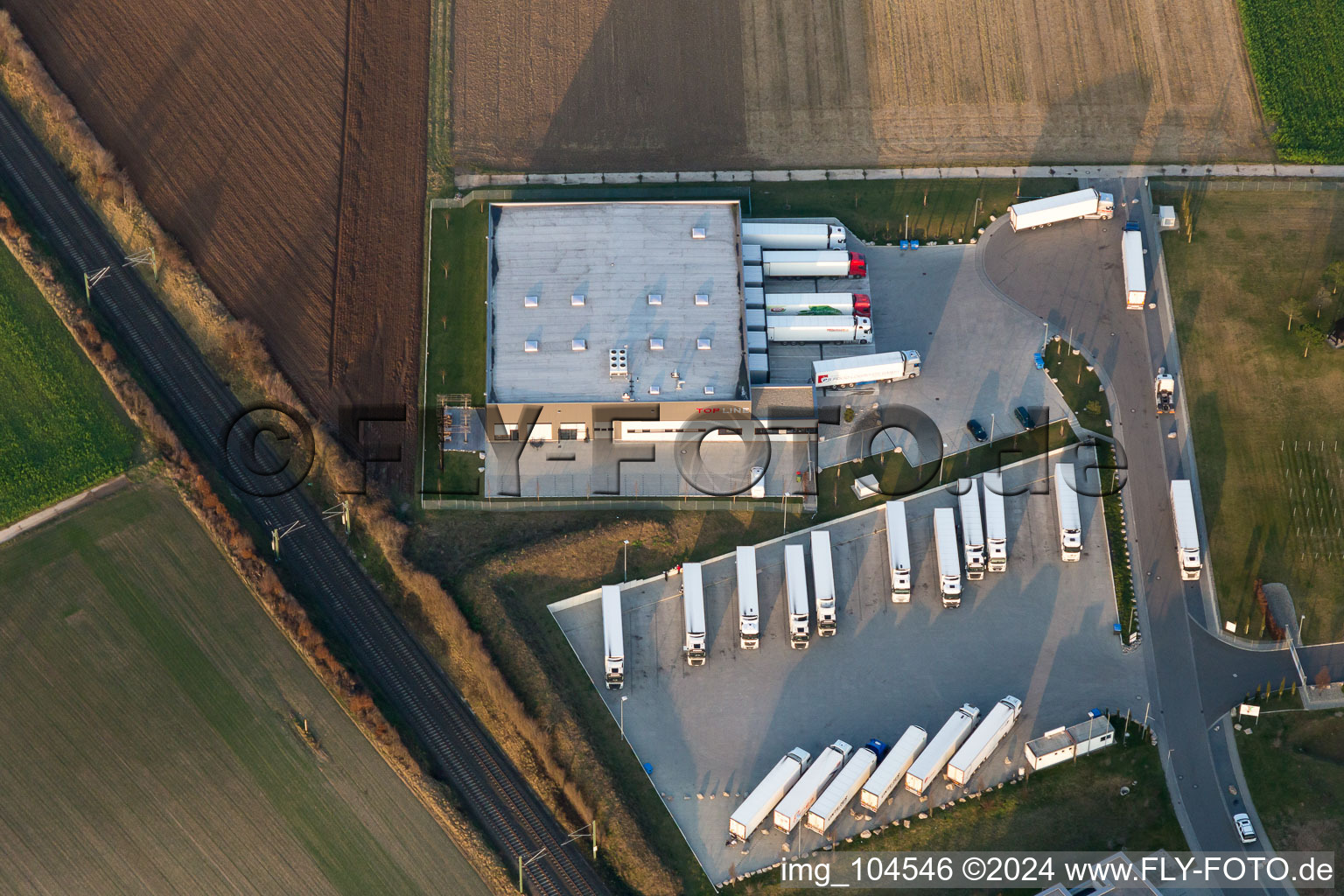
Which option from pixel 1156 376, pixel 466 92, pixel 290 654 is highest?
pixel 466 92

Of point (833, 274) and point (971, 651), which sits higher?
point (833, 274)

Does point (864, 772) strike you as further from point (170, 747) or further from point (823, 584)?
point (170, 747)

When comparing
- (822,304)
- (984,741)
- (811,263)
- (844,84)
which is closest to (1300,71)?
(844,84)

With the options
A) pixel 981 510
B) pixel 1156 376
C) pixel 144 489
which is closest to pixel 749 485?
pixel 981 510

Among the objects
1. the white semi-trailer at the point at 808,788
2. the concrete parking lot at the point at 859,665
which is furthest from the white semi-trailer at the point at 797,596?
the white semi-trailer at the point at 808,788

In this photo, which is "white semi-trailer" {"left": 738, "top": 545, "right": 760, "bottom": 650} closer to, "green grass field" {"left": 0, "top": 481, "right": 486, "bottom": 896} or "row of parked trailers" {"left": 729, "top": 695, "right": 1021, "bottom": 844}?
"row of parked trailers" {"left": 729, "top": 695, "right": 1021, "bottom": 844}

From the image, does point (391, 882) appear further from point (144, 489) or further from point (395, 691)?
point (144, 489)

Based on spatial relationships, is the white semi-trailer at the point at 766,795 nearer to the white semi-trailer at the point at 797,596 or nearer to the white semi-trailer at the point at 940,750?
the white semi-trailer at the point at 940,750
